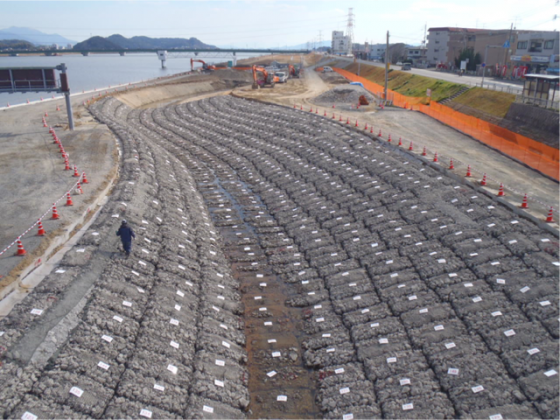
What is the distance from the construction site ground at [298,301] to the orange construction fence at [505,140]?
1.30m

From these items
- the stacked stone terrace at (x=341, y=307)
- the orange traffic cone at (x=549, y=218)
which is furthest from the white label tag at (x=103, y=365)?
the orange traffic cone at (x=549, y=218)

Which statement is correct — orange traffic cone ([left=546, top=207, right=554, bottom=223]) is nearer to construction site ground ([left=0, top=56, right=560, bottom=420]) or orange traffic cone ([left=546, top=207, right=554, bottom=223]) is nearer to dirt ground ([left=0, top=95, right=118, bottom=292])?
construction site ground ([left=0, top=56, right=560, bottom=420])

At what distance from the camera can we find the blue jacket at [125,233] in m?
16.4

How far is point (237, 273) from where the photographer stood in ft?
66.5

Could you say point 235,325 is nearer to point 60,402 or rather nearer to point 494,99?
point 60,402

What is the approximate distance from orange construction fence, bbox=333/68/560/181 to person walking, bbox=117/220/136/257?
22634 millimetres

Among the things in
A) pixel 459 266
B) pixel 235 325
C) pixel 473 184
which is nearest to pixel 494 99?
pixel 473 184

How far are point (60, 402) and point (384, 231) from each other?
49.5 ft

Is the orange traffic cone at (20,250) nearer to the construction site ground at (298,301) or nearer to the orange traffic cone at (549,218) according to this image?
the construction site ground at (298,301)

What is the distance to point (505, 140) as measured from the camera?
107ft

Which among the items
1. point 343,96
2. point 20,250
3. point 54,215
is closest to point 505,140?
point 343,96

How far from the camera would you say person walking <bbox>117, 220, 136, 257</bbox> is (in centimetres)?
1634

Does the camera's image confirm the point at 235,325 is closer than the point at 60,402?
No

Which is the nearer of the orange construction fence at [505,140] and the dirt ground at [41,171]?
the dirt ground at [41,171]
